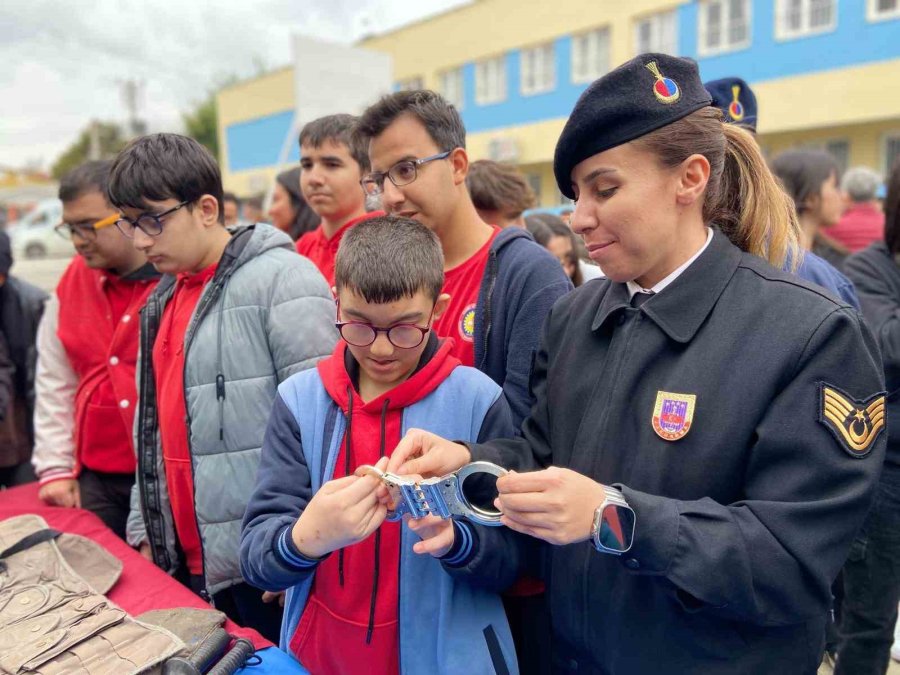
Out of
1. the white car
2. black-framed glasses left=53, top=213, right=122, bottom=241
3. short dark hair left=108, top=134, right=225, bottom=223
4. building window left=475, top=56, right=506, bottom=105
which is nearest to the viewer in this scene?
short dark hair left=108, top=134, right=225, bottom=223

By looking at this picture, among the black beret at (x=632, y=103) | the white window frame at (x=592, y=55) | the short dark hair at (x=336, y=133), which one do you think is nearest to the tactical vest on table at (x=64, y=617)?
the black beret at (x=632, y=103)

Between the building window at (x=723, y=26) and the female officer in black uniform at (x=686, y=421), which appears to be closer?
the female officer in black uniform at (x=686, y=421)

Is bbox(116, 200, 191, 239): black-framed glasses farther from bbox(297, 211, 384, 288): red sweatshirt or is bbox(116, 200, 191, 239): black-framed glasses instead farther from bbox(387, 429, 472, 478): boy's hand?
bbox(387, 429, 472, 478): boy's hand

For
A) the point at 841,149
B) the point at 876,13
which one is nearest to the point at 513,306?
the point at 876,13

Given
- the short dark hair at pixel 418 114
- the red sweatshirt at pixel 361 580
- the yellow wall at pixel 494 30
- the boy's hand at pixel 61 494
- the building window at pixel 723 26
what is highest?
the yellow wall at pixel 494 30

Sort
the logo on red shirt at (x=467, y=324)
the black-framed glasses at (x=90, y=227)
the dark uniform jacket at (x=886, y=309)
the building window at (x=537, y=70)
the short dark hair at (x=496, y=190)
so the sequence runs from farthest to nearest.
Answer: the building window at (x=537, y=70) → the short dark hair at (x=496, y=190) → the black-framed glasses at (x=90, y=227) → the dark uniform jacket at (x=886, y=309) → the logo on red shirt at (x=467, y=324)

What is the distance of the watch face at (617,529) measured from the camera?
3.76 ft

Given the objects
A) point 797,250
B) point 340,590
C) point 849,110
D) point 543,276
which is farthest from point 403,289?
point 849,110

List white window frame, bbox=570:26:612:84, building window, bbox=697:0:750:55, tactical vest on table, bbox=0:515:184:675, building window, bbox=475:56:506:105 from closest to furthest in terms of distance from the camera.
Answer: tactical vest on table, bbox=0:515:184:675 → building window, bbox=697:0:750:55 → white window frame, bbox=570:26:612:84 → building window, bbox=475:56:506:105

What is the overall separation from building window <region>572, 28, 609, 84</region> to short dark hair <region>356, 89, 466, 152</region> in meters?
20.6

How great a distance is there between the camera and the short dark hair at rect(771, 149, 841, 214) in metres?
3.43

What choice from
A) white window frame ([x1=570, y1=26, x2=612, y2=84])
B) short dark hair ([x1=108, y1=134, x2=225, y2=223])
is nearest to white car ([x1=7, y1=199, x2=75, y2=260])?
white window frame ([x1=570, y1=26, x2=612, y2=84])

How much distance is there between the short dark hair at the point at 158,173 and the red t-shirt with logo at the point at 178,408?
0.27 metres

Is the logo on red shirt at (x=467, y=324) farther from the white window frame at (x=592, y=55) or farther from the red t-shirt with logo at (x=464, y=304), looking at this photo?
the white window frame at (x=592, y=55)
